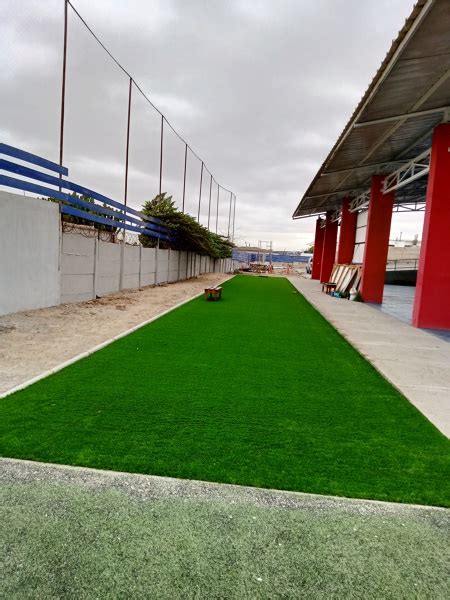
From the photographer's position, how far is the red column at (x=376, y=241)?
48.1 feet

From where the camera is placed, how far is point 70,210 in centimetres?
1104

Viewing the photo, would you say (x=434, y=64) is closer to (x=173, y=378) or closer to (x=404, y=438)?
(x=404, y=438)

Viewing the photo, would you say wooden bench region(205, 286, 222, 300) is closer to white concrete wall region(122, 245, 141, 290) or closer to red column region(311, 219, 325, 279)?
white concrete wall region(122, 245, 141, 290)

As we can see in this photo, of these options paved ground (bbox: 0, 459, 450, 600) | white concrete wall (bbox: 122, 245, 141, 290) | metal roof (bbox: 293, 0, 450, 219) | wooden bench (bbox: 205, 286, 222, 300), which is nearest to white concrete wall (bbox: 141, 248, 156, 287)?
white concrete wall (bbox: 122, 245, 141, 290)

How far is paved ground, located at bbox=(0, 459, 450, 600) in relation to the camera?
1.87 meters

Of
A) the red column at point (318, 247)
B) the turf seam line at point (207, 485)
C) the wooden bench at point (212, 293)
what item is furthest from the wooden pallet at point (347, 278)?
the turf seam line at point (207, 485)

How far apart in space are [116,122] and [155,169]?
5353 mm

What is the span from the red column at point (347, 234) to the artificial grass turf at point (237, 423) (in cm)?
1611

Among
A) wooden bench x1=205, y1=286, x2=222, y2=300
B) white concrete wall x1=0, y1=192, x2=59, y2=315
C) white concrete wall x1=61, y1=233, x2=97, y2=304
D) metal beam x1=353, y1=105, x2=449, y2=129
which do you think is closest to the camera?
metal beam x1=353, y1=105, x2=449, y2=129

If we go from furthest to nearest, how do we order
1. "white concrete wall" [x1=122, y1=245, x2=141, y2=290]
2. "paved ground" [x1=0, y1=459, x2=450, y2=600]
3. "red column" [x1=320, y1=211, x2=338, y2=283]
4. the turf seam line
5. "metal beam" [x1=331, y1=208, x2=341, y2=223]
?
"red column" [x1=320, y1=211, x2=338, y2=283] < "metal beam" [x1=331, y1=208, x2=341, y2=223] < "white concrete wall" [x1=122, y1=245, x2=141, y2=290] < the turf seam line < "paved ground" [x1=0, y1=459, x2=450, y2=600]

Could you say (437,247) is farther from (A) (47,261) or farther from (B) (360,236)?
(B) (360,236)

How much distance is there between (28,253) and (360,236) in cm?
1593

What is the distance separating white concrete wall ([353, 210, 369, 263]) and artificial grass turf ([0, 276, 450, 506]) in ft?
47.6

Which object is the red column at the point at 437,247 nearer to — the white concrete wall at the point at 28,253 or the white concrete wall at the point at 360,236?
the white concrete wall at the point at 28,253
